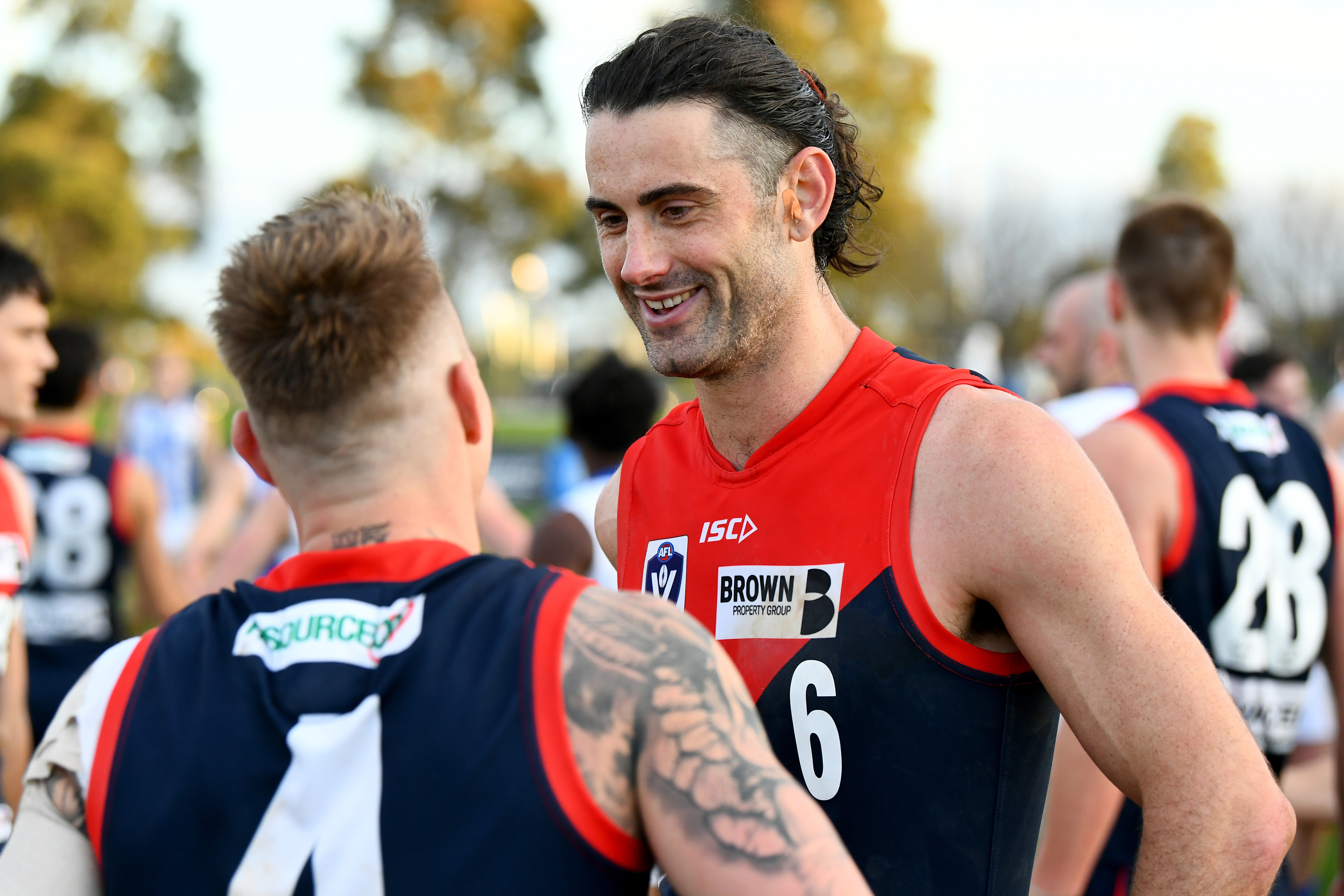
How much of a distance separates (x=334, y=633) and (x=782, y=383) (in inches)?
46.6

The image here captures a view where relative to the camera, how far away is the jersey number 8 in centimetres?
350

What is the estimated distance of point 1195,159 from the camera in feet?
140

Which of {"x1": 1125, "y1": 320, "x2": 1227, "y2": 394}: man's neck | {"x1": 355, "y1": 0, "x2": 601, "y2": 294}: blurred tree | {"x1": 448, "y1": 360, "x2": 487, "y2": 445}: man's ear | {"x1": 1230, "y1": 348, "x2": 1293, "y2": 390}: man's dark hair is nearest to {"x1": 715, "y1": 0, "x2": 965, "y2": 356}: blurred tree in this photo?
{"x1": 355, "y1": 0, "x2": 601, "y2": 294}: blurred tree

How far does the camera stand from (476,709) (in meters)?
1.50

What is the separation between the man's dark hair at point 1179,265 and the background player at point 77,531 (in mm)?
4647

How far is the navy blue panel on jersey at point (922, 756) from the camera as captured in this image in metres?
2.06

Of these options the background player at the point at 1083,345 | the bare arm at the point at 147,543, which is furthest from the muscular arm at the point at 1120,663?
the bare arm at the point at 147,543

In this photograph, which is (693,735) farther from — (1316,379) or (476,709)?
(1316,379)

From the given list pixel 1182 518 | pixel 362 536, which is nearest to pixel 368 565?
pixel 362 536

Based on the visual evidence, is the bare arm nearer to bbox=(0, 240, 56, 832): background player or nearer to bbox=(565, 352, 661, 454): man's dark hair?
bbox=(0, 240, 56, 832): background player

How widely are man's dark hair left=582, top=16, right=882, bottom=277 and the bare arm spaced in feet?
13.7

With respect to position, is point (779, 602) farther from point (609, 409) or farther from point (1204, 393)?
point (609, 409)

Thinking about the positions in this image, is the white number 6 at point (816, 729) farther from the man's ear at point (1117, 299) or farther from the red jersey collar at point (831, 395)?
the man's ear at point (1117, 299)

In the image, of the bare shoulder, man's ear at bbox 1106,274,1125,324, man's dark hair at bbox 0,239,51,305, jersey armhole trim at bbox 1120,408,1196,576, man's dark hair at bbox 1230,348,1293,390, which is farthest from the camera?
man's dark hair at bbox 1230,348,1293,390
